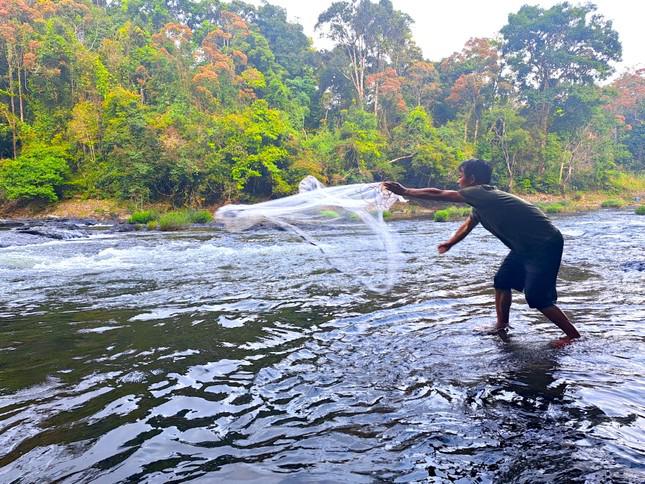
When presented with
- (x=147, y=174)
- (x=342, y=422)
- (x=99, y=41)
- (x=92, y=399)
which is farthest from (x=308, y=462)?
(x=99, y=41)

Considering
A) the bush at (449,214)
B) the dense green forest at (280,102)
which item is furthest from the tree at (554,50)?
the bush at (449,214)

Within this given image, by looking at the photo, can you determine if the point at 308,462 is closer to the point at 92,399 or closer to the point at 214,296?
the point at 92,399

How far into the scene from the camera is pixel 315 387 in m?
3.29

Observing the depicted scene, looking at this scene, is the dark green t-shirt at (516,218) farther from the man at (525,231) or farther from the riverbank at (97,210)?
the riverbank at (97,210)

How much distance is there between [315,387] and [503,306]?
2.47 metres

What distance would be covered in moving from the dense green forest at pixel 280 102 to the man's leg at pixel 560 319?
2917 centimetres

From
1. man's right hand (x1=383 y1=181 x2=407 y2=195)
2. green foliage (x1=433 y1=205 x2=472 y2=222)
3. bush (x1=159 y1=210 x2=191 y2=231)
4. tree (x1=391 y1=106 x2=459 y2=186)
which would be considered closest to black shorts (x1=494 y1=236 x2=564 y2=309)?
man's right hand (x1=383 y1=181 x2=407 y2=195)

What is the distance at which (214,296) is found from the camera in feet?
21.7

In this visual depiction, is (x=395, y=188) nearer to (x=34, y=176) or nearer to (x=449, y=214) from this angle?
(x=449, y=214)

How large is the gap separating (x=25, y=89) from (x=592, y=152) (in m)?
50.1

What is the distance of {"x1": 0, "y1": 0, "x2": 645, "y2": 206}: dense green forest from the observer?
31.7 m

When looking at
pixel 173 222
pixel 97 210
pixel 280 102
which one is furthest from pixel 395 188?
pixel 280 102

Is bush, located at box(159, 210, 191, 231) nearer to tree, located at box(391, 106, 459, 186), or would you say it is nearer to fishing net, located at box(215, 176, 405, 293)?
fishing net, located at box(215, 176, 405, 293)

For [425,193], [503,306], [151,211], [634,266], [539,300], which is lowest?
[151,211]
